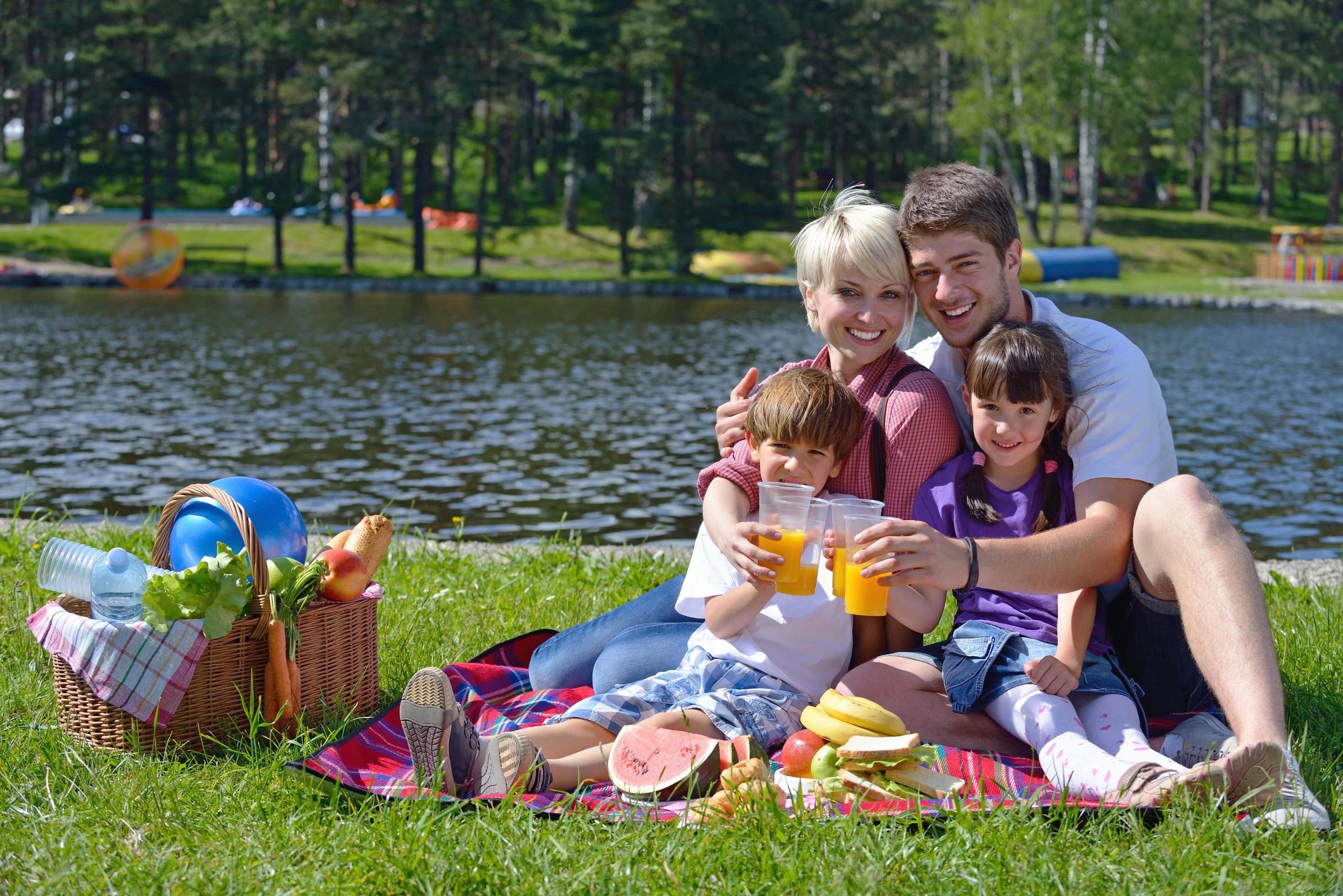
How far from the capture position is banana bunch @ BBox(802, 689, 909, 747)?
3.21 meters

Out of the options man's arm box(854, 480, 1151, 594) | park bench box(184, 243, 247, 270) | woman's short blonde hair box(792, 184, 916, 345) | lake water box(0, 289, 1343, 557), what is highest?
park bench box(184, 243, 247, 270)

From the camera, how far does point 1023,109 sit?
4119cm

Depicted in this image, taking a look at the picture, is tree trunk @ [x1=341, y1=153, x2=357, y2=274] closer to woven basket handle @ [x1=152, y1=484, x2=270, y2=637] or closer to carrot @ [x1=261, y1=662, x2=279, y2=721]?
woven basket handle @ [x1=152, y1=484, x2=270, y2=637]

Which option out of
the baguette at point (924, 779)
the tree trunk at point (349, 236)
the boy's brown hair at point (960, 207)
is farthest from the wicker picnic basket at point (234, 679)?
the tree trunk at point (349, 236)

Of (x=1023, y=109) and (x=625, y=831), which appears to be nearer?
(x=625, y=831)

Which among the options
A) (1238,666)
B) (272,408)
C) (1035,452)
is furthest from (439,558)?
(272,408)

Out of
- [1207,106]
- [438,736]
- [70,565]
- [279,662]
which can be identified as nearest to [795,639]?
[438,736]

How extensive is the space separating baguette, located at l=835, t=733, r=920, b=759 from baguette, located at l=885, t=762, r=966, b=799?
0.06 m

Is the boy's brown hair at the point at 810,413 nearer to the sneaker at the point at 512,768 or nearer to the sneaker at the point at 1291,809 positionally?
the sneaker at the point at 512,768

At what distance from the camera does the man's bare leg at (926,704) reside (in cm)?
353

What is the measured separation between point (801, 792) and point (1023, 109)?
41656 mm

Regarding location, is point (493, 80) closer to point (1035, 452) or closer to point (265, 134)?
point (265, 134)

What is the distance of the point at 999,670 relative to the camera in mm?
3465

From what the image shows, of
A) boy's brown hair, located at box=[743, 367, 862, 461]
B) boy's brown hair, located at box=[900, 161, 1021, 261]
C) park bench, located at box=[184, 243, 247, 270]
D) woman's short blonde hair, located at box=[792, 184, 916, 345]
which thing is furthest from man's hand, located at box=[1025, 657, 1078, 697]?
park bench, located at box=[184, 243, 247, 270]
